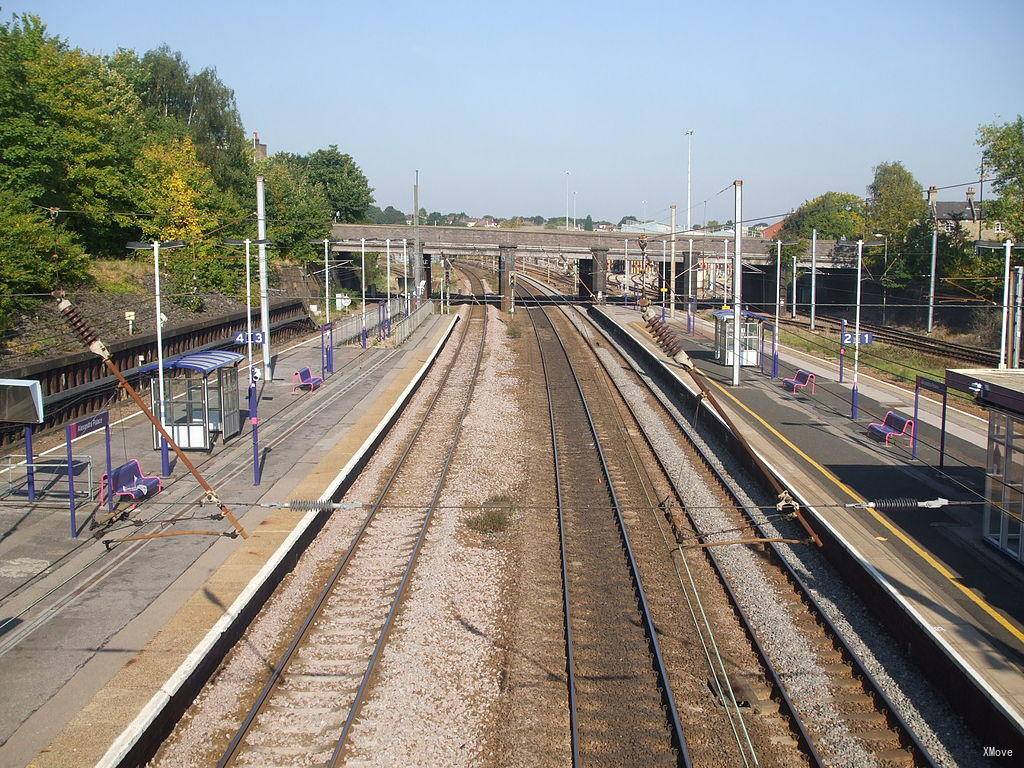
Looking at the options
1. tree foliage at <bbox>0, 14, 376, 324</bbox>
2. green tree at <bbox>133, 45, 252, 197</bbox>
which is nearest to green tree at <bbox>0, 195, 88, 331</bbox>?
tree foliage at <bbox>0, 14, 376, 324</bbox>

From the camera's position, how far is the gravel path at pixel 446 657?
830 cm

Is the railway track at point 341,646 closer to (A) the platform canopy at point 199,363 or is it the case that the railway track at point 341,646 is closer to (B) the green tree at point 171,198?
(A) the platform canopy at point 199,363

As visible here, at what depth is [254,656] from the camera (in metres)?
10.1

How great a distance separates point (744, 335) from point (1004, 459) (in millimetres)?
17672

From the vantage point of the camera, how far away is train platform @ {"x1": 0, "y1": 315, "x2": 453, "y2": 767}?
830 cm

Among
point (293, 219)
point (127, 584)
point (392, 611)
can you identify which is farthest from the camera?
point (293, 219)

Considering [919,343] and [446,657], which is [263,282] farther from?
[919,343]

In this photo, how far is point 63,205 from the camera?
33.0 m

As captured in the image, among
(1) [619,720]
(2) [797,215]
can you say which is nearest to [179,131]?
(1) [619,720]

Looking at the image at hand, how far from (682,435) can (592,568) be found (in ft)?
32.2

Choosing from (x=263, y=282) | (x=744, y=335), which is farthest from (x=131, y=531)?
(x=744, y=335)

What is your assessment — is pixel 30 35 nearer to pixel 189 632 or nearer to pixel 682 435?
pixel 682 435

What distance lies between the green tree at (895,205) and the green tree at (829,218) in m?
1.82

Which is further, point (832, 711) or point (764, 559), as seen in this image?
point (764, 559)
